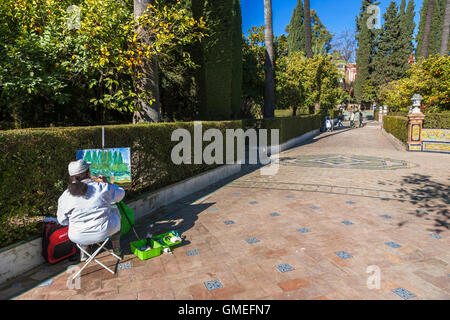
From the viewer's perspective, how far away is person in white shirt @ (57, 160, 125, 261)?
3.36 m

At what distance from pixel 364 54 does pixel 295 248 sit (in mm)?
59236

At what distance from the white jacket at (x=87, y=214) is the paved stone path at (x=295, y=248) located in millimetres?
629

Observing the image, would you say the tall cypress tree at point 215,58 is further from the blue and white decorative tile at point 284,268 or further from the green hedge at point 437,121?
the green hedge at point 437,121

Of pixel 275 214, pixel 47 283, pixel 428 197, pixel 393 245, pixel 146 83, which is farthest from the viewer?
pixel 146 83

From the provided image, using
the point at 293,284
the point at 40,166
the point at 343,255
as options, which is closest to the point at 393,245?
the point at 343,255

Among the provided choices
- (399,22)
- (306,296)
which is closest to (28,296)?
(306,296)

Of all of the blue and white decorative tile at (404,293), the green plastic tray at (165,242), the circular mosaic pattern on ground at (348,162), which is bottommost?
the blue and white decorative tile at (404,293)

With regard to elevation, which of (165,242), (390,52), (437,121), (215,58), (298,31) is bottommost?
(165,242)

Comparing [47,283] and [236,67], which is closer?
[47,283]

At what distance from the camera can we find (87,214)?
3.39m

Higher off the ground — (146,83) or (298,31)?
(298,31)

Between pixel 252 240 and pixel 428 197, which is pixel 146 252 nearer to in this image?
pixel 252 240

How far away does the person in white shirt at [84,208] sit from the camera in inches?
132

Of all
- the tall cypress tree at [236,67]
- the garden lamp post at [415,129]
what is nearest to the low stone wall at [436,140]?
the garden lamp post at [415,129]
